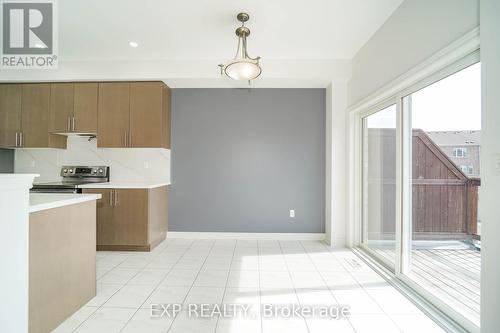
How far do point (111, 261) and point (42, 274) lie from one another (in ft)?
5.14

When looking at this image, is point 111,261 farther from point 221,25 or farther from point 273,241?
point 221,25

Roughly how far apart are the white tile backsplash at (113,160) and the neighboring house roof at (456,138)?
3.57m

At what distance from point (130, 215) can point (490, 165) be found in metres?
3.71

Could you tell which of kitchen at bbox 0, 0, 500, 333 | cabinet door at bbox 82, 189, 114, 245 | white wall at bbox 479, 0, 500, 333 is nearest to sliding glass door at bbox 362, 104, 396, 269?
kitchen at bbox 0, 0, 500, 333

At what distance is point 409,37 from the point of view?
2.19 metres

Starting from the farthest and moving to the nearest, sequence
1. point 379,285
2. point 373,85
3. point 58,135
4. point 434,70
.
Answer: point 58,135 → point 373,85 → point 379,285 → point 434,70

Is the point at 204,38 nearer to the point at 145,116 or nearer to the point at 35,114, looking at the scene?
the point at 145,116

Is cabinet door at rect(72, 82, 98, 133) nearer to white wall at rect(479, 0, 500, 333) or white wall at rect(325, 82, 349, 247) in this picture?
white wall at rect(325, 82, 349, 247)

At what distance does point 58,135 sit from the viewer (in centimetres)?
388

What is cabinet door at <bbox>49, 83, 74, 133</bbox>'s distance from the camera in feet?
12.1

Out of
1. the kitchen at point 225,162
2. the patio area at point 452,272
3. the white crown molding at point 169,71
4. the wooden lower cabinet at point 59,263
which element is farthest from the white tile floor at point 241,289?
the white crown molding at point 169,71

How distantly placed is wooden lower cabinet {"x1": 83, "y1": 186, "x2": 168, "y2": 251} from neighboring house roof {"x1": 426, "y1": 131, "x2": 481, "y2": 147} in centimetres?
338

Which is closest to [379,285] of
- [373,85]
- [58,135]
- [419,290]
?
[419,290]

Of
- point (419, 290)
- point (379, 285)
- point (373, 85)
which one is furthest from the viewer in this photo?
point (373, 85)
